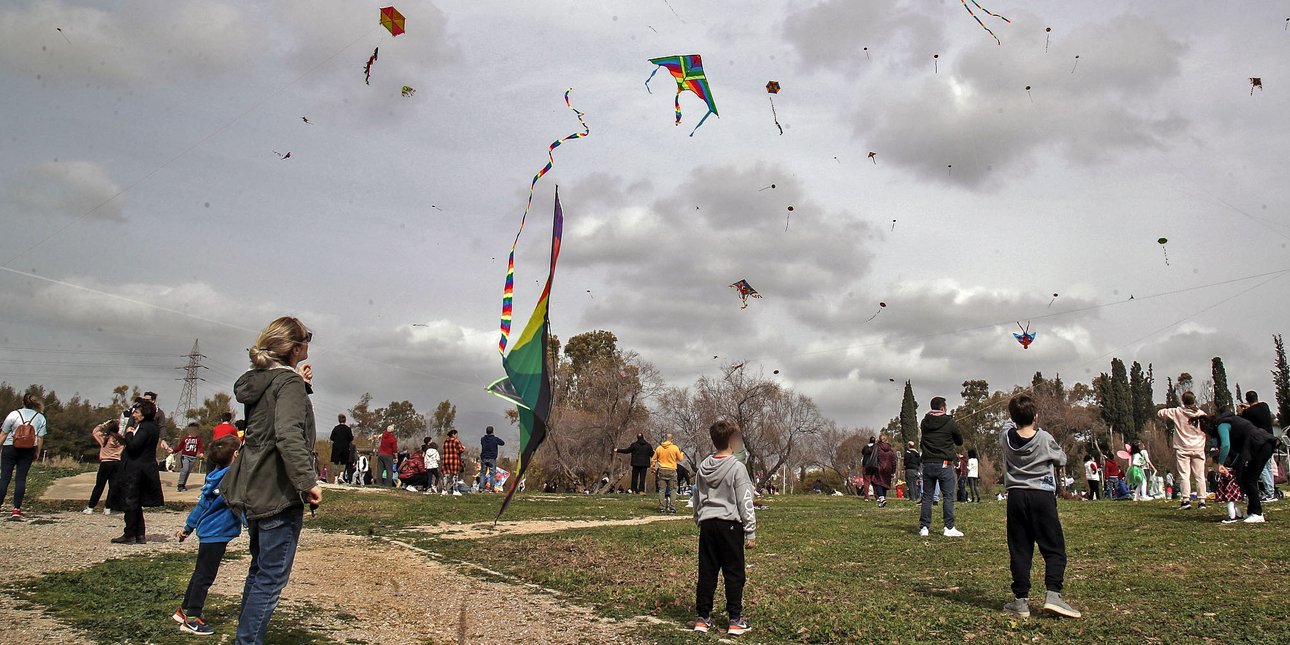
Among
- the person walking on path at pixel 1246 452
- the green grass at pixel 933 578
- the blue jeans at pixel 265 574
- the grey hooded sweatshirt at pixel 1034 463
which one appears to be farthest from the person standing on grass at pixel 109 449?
the person walking on path at pixel 1246 452

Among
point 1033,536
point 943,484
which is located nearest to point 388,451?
A: point 943,484

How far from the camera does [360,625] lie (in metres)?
6.66

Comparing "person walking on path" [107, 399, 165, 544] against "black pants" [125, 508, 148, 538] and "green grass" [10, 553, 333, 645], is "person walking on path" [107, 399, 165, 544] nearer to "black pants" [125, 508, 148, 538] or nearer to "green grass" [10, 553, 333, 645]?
"black pants" [125, 508, 148, 538]

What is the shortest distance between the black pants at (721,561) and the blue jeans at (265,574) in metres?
3.09

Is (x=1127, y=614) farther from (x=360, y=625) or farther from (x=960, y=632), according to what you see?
(x=360, y=625)

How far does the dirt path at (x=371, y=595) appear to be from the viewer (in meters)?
6.40

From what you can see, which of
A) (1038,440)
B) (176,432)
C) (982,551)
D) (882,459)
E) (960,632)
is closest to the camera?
(960,632)

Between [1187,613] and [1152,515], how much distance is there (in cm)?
929

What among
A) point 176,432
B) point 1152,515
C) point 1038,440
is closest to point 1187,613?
point 1038,440

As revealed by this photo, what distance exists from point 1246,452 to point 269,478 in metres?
13.2

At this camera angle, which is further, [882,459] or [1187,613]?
[882,459]

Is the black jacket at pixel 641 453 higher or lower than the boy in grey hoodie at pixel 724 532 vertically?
higher

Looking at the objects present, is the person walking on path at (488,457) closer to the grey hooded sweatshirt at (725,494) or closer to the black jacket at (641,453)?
the black jacket at (641,453)

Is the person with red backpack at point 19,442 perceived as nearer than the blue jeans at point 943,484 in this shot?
No
